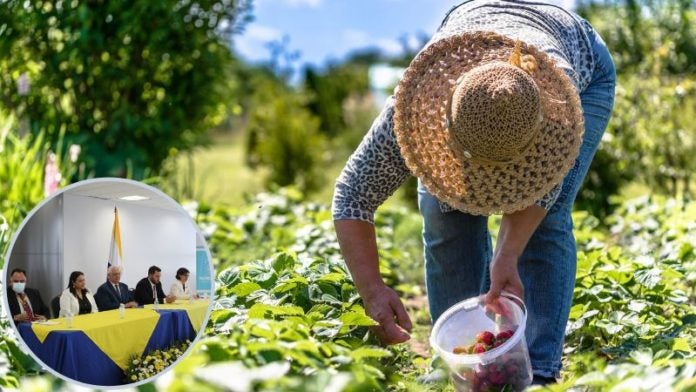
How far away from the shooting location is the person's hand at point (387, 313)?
268 cm

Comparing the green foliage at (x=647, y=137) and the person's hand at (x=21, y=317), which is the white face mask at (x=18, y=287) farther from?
the green foliage at (x=647, y=137)

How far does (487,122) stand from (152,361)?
0.96 m

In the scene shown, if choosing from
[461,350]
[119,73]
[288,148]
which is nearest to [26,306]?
[461,350]

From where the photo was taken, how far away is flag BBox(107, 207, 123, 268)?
2309 millimetres

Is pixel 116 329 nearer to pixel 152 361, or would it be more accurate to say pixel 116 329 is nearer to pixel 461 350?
pixel 152 361

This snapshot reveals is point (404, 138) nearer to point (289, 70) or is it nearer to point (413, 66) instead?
point (413, 66)

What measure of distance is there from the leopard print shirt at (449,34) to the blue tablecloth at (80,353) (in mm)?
622

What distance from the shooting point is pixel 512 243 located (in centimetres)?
253

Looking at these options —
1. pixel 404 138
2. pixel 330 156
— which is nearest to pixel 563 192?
pixel 404 138

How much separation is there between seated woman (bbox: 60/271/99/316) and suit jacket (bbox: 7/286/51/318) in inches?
2.0

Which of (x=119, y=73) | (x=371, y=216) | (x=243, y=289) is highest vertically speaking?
(x=119, y=73)

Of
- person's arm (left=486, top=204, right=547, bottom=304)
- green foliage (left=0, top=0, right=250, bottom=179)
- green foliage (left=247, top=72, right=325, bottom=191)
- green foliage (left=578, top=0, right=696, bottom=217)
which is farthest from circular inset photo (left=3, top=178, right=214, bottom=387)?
green foliage (left=247, top=72, right=325, bottom=191)

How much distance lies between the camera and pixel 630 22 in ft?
27.0

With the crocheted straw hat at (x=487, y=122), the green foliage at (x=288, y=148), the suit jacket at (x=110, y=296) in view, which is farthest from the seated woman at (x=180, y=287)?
the green foliage at (x=288, y=148)
